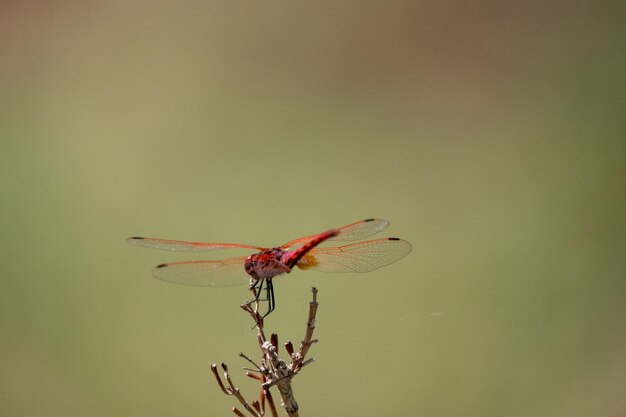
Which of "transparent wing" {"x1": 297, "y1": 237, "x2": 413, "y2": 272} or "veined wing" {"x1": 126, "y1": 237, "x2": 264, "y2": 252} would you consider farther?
"veined wing" {"x1": 126, "y1": 237, "x2": 264, "y2": 252}

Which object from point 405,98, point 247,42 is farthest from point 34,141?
point 405,98

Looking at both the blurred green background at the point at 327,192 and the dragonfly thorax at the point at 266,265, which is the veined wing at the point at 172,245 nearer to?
the dragonfly thorax at the point at 266,265

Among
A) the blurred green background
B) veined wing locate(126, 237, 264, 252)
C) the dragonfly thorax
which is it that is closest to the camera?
the dragonfly thorax

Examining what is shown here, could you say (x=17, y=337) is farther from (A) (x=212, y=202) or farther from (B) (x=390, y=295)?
(B) (x=390, y=295)

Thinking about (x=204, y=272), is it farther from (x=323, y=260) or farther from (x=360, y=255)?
(x=360, y=255)

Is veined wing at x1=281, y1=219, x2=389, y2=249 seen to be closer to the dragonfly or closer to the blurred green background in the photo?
the dragonfly

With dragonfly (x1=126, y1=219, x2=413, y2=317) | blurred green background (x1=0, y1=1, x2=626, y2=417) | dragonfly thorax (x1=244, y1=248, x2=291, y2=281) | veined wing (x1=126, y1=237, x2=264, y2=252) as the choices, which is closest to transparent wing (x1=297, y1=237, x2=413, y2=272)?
dragonfly (x1=126, y1=219, x2=413, y2=317)
